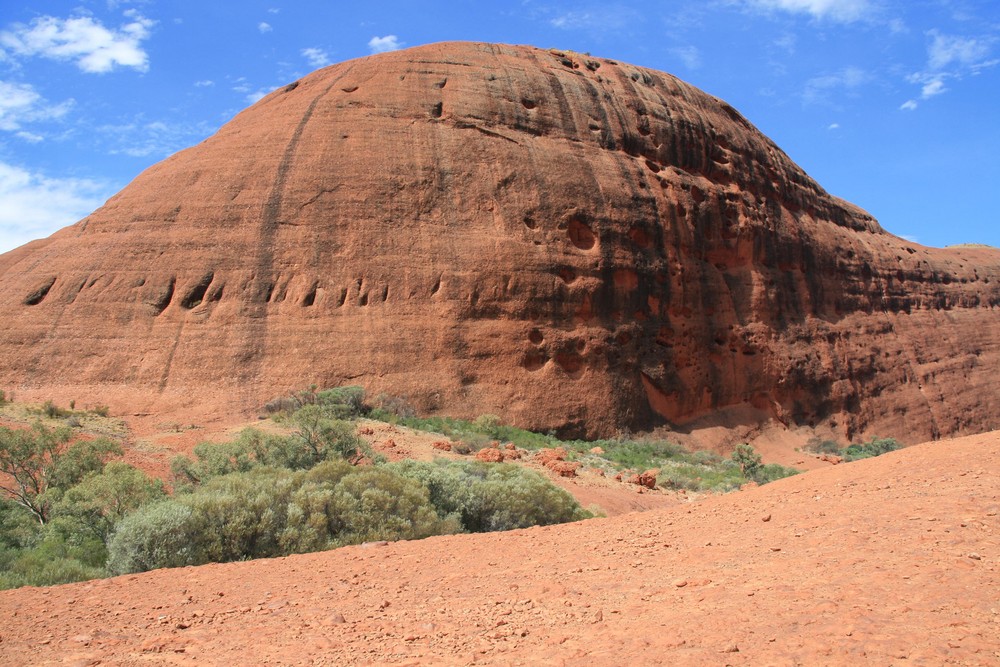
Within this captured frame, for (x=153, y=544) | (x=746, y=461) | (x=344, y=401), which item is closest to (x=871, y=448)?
(x=746, y=461)

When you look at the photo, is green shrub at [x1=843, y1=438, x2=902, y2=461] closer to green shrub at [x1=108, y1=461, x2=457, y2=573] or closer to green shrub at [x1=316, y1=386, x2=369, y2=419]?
green shrub at [x1=316, y1=386, x2=369, y2=419]

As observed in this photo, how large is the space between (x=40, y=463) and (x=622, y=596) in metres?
10.4

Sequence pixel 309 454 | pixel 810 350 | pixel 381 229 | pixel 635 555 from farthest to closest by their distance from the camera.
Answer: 1. pixel 810 350
2. pixel 381 229
3. pixel 309 454
4. pixel 635 555

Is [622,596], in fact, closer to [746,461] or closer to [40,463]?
[40,463]

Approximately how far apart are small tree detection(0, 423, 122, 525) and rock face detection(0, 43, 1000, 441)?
22.6 ft

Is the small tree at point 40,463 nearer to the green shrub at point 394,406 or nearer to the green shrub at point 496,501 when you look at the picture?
the green shrub at point 496,501

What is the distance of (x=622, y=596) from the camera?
17.3 feet

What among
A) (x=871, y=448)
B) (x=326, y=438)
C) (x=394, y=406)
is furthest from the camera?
(x=871, y=448)

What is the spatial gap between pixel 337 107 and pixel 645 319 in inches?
453

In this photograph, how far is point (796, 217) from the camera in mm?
32844

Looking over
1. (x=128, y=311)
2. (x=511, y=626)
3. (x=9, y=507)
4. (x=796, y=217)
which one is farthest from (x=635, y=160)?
(x=511, y=626)

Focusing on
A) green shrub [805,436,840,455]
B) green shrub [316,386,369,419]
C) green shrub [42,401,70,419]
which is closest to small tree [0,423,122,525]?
green shrub [42,401,70,419]

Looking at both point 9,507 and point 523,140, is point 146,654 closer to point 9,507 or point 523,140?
point 9,507

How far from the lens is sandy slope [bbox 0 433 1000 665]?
13.5 ft
